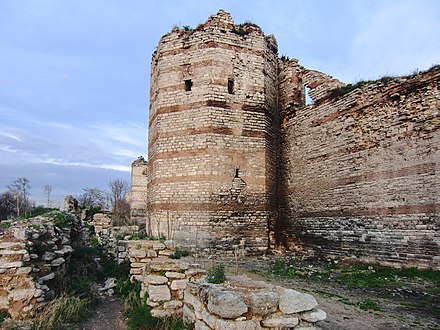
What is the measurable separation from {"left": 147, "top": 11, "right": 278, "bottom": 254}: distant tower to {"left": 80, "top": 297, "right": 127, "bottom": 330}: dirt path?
10.7 feet

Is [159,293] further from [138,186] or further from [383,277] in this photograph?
[138,186]

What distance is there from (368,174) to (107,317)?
287 inches

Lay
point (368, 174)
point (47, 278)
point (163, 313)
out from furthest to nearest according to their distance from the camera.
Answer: point (368, 174) < point (47, 278) < point (163, 313)

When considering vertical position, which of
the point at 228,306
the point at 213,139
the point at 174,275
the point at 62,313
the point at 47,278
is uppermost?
the point at 213,139

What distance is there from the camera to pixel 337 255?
33.0 ft

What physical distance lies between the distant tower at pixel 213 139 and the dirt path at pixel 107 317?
128 inches

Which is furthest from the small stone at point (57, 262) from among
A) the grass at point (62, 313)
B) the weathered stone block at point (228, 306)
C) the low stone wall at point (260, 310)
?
the weathered stone block at point (228, 306)

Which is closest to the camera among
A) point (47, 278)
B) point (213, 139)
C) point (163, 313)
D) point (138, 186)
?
point (163, 313)

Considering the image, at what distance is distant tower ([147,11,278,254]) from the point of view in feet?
35.3

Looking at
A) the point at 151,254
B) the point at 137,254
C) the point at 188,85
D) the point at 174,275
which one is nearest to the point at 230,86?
the point at 188,85

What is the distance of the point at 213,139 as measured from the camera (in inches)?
432

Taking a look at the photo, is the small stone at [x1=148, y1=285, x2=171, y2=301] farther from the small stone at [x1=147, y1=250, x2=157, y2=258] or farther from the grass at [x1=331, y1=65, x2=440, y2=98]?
the grass at [x1=331, y1=65, x2=440, y2=98]

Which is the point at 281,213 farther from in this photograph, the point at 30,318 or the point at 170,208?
the point at 30,318

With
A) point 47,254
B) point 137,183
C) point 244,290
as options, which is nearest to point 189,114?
point 47,254
